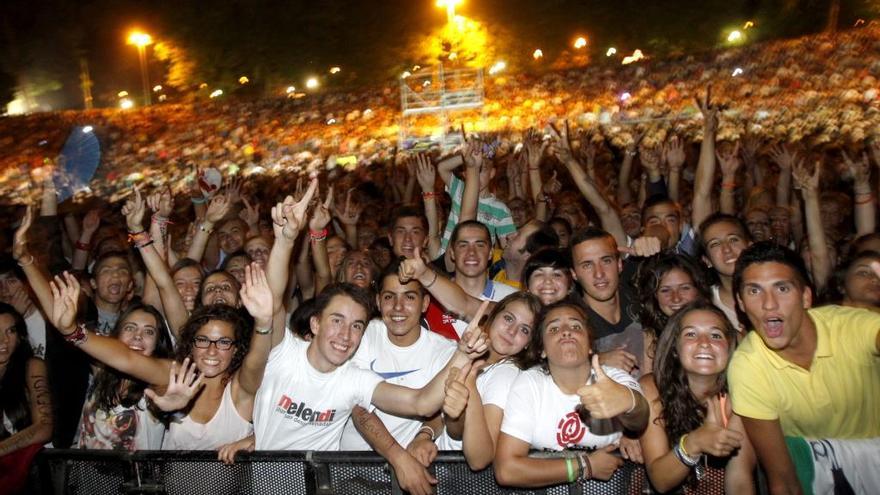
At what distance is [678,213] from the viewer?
199 inches

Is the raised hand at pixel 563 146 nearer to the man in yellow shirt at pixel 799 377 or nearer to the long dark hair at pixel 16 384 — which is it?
the man in yellow shirt at pixel 799 377

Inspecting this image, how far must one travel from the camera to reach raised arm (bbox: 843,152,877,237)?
184 inches

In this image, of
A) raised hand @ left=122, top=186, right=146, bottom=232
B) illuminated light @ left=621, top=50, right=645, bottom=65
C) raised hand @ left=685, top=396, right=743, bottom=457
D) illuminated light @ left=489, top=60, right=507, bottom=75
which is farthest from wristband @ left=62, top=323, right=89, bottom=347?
illuminated light @ left=621, top=50, right=645, bottom=65

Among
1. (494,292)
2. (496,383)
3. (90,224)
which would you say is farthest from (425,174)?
(90,224)

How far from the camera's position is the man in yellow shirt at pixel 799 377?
2414 mm

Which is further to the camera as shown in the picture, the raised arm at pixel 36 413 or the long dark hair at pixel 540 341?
the raised arm at pixel 36 413

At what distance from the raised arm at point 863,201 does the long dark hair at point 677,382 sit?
8.86ft

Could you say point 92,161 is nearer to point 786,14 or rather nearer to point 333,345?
point 333,345

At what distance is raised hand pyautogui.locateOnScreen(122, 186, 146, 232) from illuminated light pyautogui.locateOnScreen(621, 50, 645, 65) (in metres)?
11.1

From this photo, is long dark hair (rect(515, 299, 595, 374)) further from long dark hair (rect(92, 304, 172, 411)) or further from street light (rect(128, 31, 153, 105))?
street light (rect(128, 31, 153, 105))

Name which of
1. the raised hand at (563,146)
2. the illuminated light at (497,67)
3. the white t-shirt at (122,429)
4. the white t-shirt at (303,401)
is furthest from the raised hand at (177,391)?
the illuminated light at (497,67)

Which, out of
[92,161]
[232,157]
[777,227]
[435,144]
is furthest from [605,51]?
[92,161]

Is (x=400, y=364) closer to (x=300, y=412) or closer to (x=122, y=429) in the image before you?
(x=300, y=412)

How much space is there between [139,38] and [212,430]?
16173 mm
